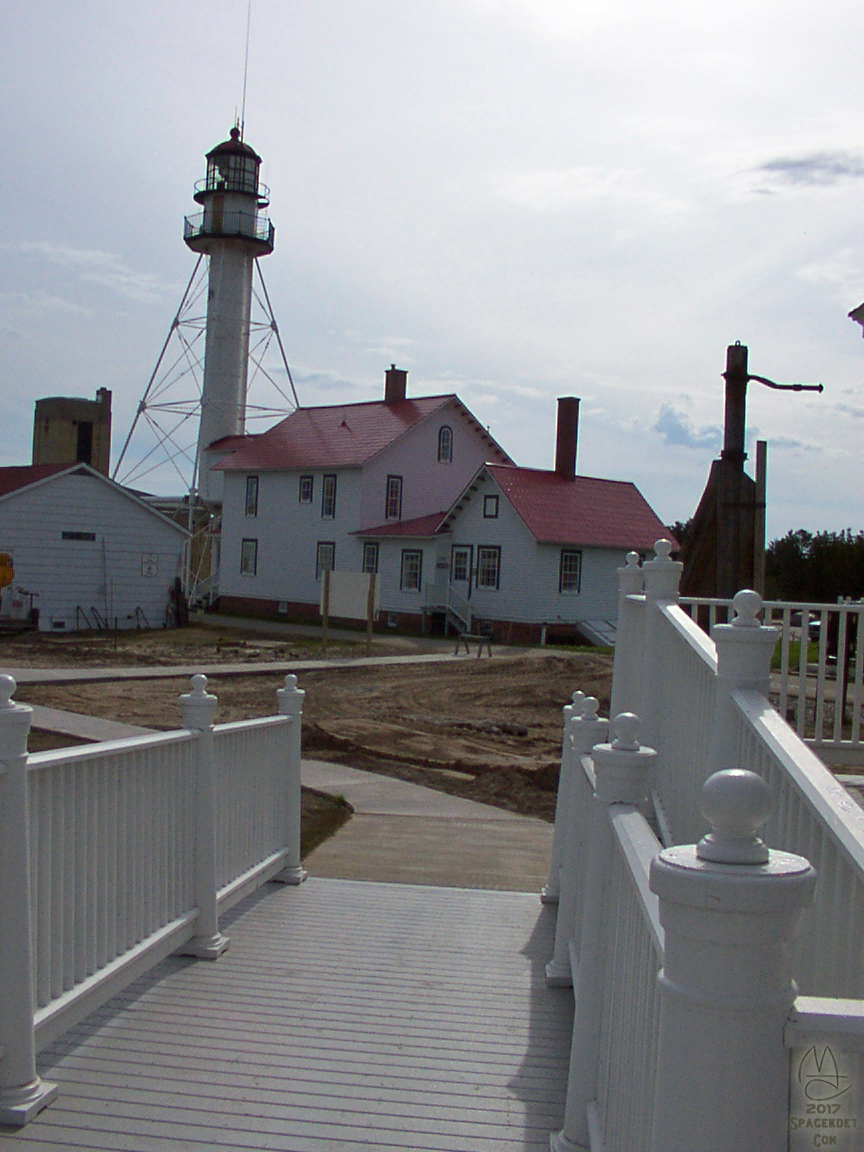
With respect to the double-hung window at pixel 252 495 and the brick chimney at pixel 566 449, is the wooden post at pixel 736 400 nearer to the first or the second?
the brick chimney at pixel 566 449

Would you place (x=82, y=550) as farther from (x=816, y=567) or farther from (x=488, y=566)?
(x=816, y=567)

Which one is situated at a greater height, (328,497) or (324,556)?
(328,497)

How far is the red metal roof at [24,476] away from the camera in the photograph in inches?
1414

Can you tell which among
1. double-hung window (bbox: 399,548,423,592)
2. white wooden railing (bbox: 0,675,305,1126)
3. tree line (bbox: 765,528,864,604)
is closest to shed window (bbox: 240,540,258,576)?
double-hung window (bbox: 399,548,423,592)

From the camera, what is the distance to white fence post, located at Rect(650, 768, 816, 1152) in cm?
173

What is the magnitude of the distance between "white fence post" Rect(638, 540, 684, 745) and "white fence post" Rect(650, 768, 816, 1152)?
17.1 feet

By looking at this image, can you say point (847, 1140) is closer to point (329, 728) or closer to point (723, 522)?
point (723, 522)

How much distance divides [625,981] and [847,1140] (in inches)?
46.3

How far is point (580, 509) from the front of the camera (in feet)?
134

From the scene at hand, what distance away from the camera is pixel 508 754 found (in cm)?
1722

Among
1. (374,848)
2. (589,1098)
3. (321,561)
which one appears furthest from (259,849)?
(321,561)

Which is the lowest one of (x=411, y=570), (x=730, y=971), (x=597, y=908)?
(x=597, y=908)

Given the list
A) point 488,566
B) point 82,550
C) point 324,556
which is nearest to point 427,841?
point 488,566

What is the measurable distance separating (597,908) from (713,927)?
79.9 inches
